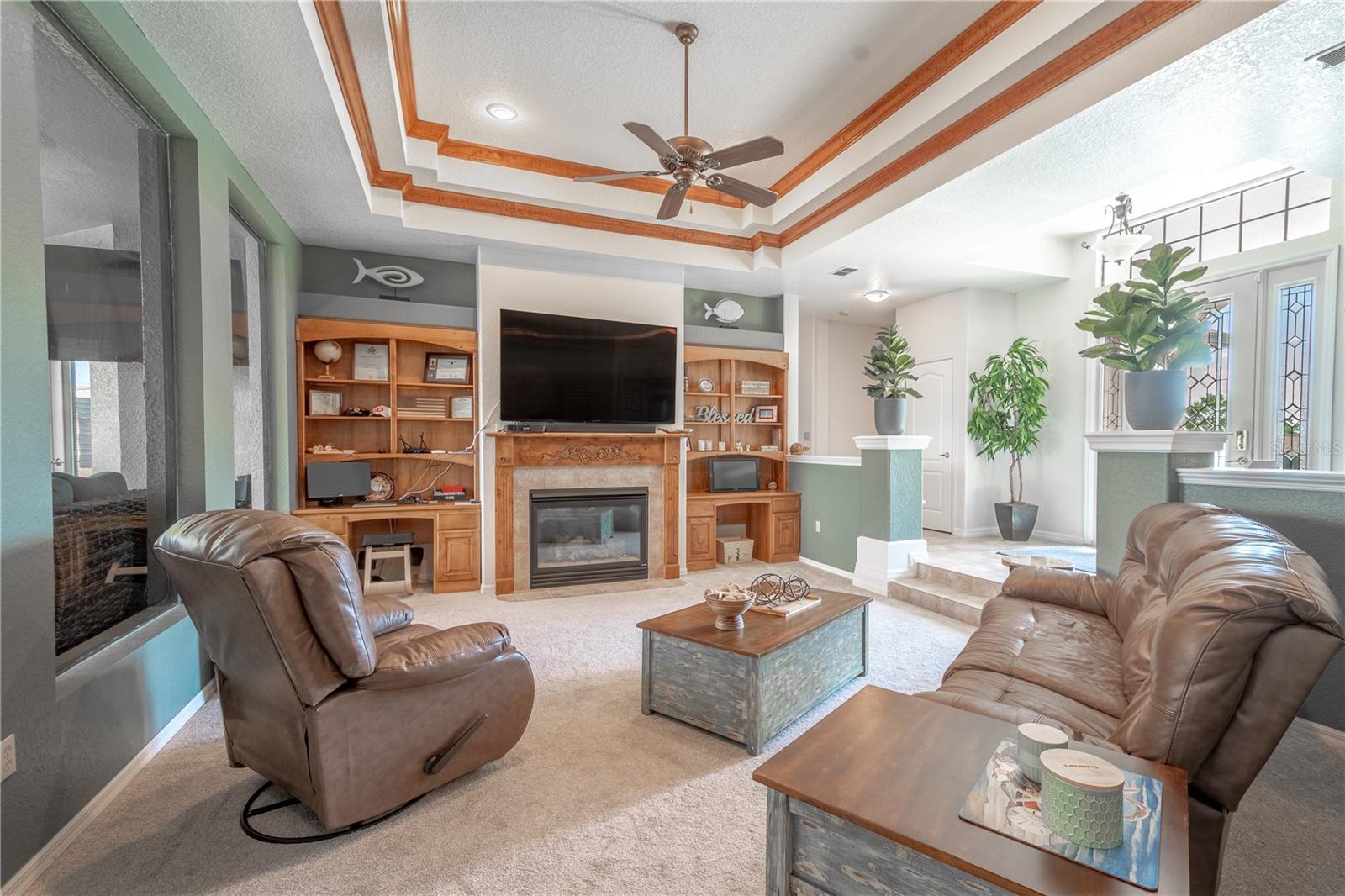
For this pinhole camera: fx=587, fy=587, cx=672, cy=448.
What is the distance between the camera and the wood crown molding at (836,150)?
246 cm

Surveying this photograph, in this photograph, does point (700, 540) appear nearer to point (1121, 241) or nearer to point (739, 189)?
point (739, 189)

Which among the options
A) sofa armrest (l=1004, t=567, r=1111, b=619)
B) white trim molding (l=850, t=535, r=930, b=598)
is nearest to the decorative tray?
sofa armrest (l=1004, t=567, r=1111, b=619)

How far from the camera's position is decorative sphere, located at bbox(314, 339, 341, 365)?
4.66 meters

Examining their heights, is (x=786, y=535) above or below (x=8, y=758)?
below

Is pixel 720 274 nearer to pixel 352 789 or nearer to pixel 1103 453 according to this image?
pixel 1103 453

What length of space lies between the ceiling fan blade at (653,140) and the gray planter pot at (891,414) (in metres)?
2.58

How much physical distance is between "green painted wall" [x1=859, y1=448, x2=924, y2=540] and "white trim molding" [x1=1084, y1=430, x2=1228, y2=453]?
179 centimetres

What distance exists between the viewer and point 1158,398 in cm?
288

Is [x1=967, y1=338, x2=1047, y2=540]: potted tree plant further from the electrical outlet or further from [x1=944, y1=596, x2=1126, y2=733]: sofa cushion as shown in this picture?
the electrical outlet

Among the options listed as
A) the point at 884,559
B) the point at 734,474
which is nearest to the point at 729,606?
the point at 884,559

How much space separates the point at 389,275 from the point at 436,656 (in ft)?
13.3

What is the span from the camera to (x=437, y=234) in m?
4.49

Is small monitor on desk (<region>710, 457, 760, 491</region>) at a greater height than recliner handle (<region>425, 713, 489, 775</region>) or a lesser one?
greater

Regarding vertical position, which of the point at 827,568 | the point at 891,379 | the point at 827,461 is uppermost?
the point at 891,379
